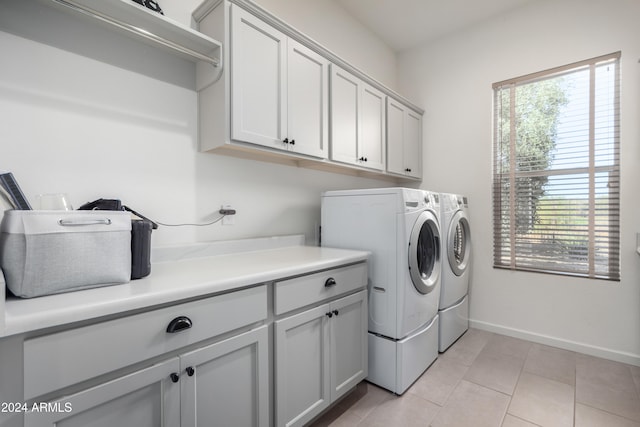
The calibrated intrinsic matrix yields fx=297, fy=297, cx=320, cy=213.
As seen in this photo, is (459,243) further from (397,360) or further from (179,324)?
(179,324)

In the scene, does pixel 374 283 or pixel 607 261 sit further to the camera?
pixel 607 261

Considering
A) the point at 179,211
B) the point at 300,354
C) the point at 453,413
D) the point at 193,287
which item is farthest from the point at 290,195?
the point at 453,413

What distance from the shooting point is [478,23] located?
2914 mm

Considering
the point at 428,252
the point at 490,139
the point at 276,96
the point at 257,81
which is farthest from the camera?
the point at 490,139

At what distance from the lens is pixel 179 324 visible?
963mm

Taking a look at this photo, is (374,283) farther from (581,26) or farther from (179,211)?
(581,26)

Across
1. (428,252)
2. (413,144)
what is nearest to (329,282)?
(428,252)

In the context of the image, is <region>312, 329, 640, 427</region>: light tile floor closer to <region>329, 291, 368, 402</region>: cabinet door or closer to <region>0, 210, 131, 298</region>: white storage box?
<region>329, 291, 368, 402</region>: cabinet door

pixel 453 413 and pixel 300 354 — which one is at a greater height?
pixel 300 354

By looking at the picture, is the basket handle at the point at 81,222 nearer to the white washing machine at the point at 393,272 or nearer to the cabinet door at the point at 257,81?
the cabinet door at the point at 257,81

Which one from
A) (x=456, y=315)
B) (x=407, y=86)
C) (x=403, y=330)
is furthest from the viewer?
(x=407, y=86)

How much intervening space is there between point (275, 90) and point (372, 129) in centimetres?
108

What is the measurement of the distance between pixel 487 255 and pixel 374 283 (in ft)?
5.22

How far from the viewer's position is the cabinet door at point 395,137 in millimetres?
2760
